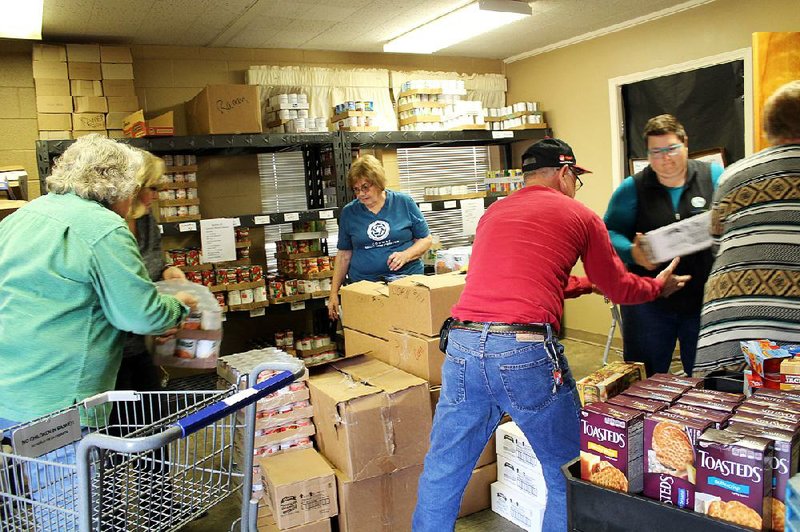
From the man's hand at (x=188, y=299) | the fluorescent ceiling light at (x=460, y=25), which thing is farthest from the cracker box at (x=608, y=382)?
the fluorescent ceiling light at (x=460, y=25)

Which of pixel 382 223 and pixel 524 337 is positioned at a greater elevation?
pixel 382 223

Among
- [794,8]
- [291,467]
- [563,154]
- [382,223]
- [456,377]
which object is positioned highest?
[794,8]

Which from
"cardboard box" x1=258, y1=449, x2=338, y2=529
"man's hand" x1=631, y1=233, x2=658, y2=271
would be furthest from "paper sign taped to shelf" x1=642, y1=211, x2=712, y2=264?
"cardboard box" x1=258, y1=449, x2=338, y2=529

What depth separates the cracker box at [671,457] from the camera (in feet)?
3.69

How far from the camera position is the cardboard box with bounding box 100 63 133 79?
4.38 metres

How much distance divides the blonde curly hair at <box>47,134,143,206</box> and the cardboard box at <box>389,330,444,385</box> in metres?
1.38

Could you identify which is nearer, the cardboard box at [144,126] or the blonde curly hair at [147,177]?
the blonde curly hair at [147,177]

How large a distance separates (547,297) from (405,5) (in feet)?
10.2

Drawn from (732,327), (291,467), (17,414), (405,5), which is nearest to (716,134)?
(405,5)

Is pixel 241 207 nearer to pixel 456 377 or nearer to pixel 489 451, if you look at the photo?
pixel 489 451

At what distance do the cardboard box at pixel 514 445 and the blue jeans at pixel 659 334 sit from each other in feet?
2.06

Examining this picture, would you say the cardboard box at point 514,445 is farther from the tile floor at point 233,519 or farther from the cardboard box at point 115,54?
the cardboard box at point 115,54

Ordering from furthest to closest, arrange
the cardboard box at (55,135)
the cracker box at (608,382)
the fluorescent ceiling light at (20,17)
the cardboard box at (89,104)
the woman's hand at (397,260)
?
the cardboard box at (89,104), the cardboard box at (55,135), the woman's hand at (397,260), the fluorescent ceiling light at (20,17), the cracker box at (608,382)

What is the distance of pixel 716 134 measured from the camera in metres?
5.00
